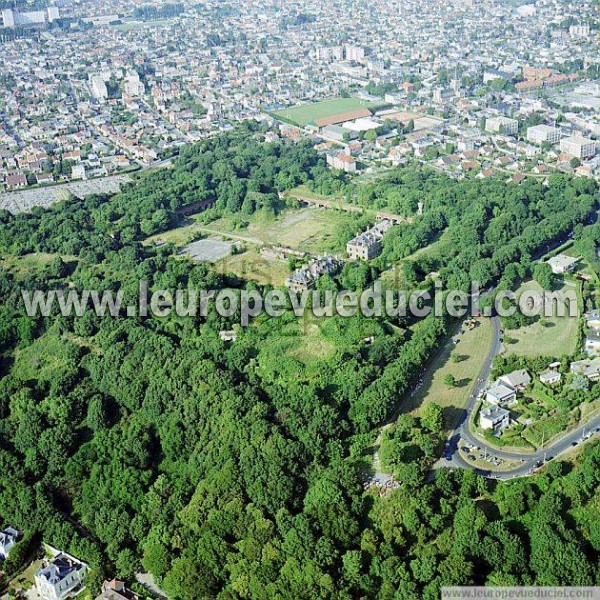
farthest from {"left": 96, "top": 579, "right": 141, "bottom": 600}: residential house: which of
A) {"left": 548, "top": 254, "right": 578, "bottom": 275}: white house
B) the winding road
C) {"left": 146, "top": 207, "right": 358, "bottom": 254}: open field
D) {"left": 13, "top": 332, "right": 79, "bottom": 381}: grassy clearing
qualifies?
{"left": 548, "top": 254, "right": 578, "bottom": 275}: white house

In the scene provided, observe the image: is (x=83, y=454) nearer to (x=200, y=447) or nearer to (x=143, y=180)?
(x=200, y=447)

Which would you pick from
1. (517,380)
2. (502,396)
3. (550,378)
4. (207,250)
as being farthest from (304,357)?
(207,250)

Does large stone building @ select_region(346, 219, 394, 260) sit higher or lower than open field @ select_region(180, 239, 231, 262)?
higher

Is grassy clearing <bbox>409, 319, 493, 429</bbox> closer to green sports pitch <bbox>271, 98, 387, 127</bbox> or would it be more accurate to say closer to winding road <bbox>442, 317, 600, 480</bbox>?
winding road <bbox>442, 317, 600, 480</bbox>

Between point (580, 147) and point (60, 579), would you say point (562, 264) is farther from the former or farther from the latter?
point (60, 579)

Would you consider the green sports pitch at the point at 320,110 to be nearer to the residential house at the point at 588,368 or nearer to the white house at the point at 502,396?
the residential house at the point at 588,368

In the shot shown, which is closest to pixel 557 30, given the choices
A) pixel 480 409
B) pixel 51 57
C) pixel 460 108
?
pixel 460 108
